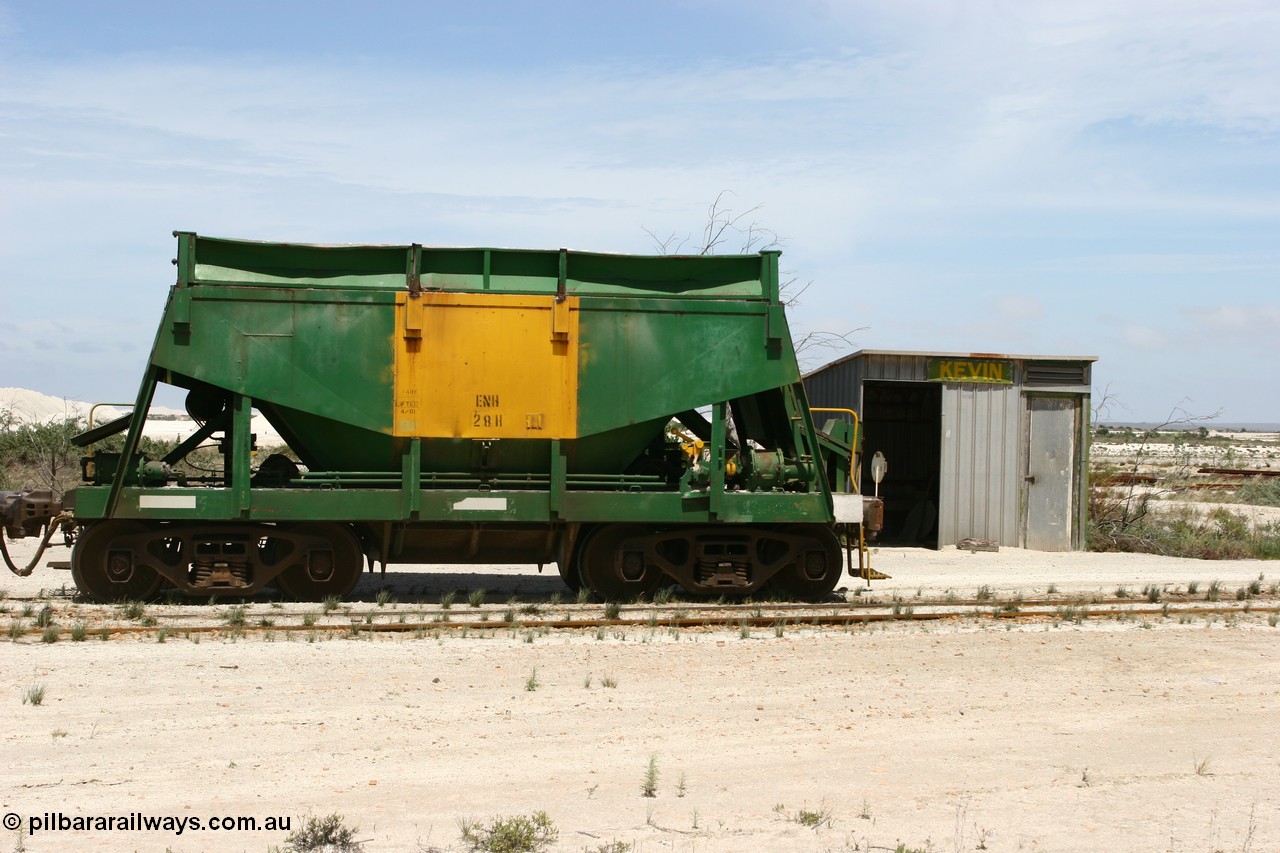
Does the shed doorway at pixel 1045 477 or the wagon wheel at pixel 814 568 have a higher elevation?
the shed doorway at pixel 1045 477

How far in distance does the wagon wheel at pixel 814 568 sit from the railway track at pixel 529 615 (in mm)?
360

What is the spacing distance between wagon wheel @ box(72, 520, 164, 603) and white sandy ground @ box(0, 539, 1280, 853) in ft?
1.63

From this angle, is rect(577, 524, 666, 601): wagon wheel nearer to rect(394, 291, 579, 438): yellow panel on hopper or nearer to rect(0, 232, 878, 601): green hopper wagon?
rect(0, 232, 878, 601): green hopper wagon

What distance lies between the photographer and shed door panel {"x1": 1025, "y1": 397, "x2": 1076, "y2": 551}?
19750 millimetres

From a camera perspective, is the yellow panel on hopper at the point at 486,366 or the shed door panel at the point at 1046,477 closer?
the yellow panel on hopper at the point at 486,366

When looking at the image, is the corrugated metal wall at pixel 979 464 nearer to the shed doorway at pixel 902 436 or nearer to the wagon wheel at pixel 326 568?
the shed doorway at pixel 902 436

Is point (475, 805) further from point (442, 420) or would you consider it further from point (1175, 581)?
point (1175, 581)

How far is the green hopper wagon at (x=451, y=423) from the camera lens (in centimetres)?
1182

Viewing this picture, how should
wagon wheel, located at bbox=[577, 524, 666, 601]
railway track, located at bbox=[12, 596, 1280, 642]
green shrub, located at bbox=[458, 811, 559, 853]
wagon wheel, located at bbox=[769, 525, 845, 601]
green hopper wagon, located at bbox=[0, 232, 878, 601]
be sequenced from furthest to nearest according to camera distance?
1. wagon wheel, located at bbox=[769, 525, 845, 601]
2. wagon wheel, located at bbox=[577, 524, 666, 601]
3. green hopper wagon, located at bbox=[0, 232, 878, 601]
4. railway track, located at bbox=[12, 596, 1280, 642]
5. green shrub, located at bbox=[458, 811, 559, 853]

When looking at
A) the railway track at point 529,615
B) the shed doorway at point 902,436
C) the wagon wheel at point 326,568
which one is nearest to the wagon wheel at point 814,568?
the railway track at point 529,615

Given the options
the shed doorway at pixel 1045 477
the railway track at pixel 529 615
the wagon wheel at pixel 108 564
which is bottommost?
the railway track at pixel 529 615

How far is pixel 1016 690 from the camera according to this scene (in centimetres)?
888

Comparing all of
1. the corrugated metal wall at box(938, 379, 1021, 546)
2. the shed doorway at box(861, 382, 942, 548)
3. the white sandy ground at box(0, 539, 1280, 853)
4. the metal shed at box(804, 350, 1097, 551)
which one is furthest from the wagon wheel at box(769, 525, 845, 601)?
the shed doorway at box(861, 382, 942, 548)

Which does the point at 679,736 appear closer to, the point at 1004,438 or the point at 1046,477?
the point at 1004,438
